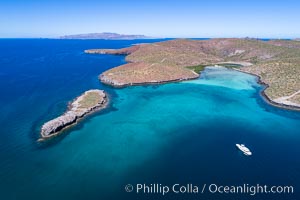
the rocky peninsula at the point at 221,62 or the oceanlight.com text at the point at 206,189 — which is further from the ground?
the rocky peninsula at the point at 221,62

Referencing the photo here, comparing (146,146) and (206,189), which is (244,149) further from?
(146,146)

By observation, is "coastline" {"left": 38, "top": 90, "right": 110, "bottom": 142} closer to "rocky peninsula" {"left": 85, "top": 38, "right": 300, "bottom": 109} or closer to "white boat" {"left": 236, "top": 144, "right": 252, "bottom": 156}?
"rocky peninsula" {"left": 85, "top": 38, "right": 300, "bottom": 109}

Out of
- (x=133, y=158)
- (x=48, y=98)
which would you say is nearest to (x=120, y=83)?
(x=48, y=98)

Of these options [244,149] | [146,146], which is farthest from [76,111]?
[244,149]

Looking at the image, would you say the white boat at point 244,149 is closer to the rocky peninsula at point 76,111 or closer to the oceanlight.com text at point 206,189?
the oceanlight.com text at point 206,189

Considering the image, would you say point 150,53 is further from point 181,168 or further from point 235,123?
point 181,168

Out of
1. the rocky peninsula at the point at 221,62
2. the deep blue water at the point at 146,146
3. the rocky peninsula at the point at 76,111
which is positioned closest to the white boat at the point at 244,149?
the deep blue water at the point at 146,146

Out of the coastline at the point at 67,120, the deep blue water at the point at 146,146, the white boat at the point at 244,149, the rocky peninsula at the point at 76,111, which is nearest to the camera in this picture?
the deep blue water at the point at 146,146

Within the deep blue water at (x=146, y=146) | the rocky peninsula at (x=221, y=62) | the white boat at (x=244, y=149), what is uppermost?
the rocky peninsula at (x=221, y=62)

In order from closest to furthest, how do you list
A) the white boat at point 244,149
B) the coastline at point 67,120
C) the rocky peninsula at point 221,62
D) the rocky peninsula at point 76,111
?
the white boat at point 244,149
the coastline at point 67,120
the rocky peninsula at point 76,111
the rocky peninsula at point 221,62
